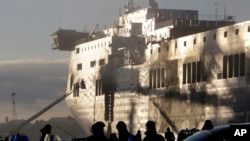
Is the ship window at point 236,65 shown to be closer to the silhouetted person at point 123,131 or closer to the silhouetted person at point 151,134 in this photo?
the silhouetted person at point 123,131

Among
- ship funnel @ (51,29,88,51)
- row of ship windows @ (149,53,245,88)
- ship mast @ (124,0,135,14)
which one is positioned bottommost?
row of ship windows @ (149,53,245,88)

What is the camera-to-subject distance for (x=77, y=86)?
91938 mm

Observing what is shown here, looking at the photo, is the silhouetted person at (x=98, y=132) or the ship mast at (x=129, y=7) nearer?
the silhouetted person at (x=98, y=132)

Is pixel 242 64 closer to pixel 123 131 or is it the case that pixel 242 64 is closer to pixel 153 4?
pixel 153 4

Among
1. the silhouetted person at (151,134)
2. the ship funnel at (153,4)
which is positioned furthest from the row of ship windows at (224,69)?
the silhouetted person at (151,134)

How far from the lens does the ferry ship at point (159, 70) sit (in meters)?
64.7

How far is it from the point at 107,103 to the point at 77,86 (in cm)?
723

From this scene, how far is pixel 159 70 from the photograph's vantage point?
75.5 meters

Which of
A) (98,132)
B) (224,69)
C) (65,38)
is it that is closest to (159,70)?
(224,69)

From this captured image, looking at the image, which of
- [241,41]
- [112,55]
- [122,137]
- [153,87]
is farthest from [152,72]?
[122,137]

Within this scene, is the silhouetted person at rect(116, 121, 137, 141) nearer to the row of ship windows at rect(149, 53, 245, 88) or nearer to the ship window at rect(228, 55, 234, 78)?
the row of ship windows at rect(149, 53, 245, 88)

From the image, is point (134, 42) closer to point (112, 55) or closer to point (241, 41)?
point (112, 55)

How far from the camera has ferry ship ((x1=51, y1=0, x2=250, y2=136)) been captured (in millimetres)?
64688

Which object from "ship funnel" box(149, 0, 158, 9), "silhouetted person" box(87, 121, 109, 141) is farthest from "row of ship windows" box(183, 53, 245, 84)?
"silhouetted person" box(87, 121, 109, 141)
